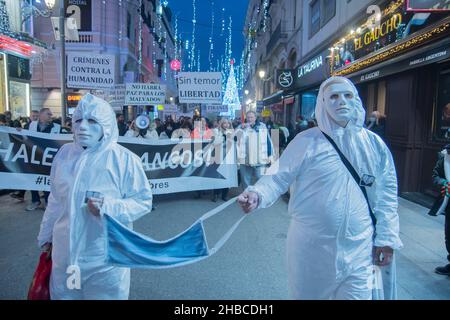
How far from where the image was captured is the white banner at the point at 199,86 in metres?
12.7

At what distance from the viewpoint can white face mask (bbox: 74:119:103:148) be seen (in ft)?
8.48

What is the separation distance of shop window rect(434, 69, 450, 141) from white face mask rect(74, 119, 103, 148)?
7.59m

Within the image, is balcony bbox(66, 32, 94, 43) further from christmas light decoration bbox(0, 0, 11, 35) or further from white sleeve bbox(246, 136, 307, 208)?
white sleeve bbox(246, 136, 307, 208)

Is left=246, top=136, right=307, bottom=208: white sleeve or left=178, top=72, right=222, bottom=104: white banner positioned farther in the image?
left=178, top=72, right=222, bottom=104: white banner

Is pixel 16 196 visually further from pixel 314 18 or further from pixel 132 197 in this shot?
pixel 314 18

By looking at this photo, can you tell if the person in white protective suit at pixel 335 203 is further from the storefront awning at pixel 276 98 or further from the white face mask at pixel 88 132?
the storefront awning at pixel 276 98

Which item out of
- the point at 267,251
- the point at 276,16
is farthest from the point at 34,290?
the point at 276,16

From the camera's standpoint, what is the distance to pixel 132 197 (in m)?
2.68

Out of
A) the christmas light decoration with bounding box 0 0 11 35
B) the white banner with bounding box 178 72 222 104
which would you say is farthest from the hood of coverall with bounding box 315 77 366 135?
the christmas light decoration with bounding box 0 0 11 35

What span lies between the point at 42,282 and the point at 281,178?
69.9 inches

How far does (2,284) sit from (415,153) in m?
8.48

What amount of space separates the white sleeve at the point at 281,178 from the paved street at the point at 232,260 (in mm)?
1768

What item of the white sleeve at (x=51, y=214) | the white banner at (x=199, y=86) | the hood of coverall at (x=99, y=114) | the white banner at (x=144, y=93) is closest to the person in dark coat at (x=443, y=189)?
the hood of coverall at (x=99, y=114)

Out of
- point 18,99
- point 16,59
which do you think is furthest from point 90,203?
point 18,99
